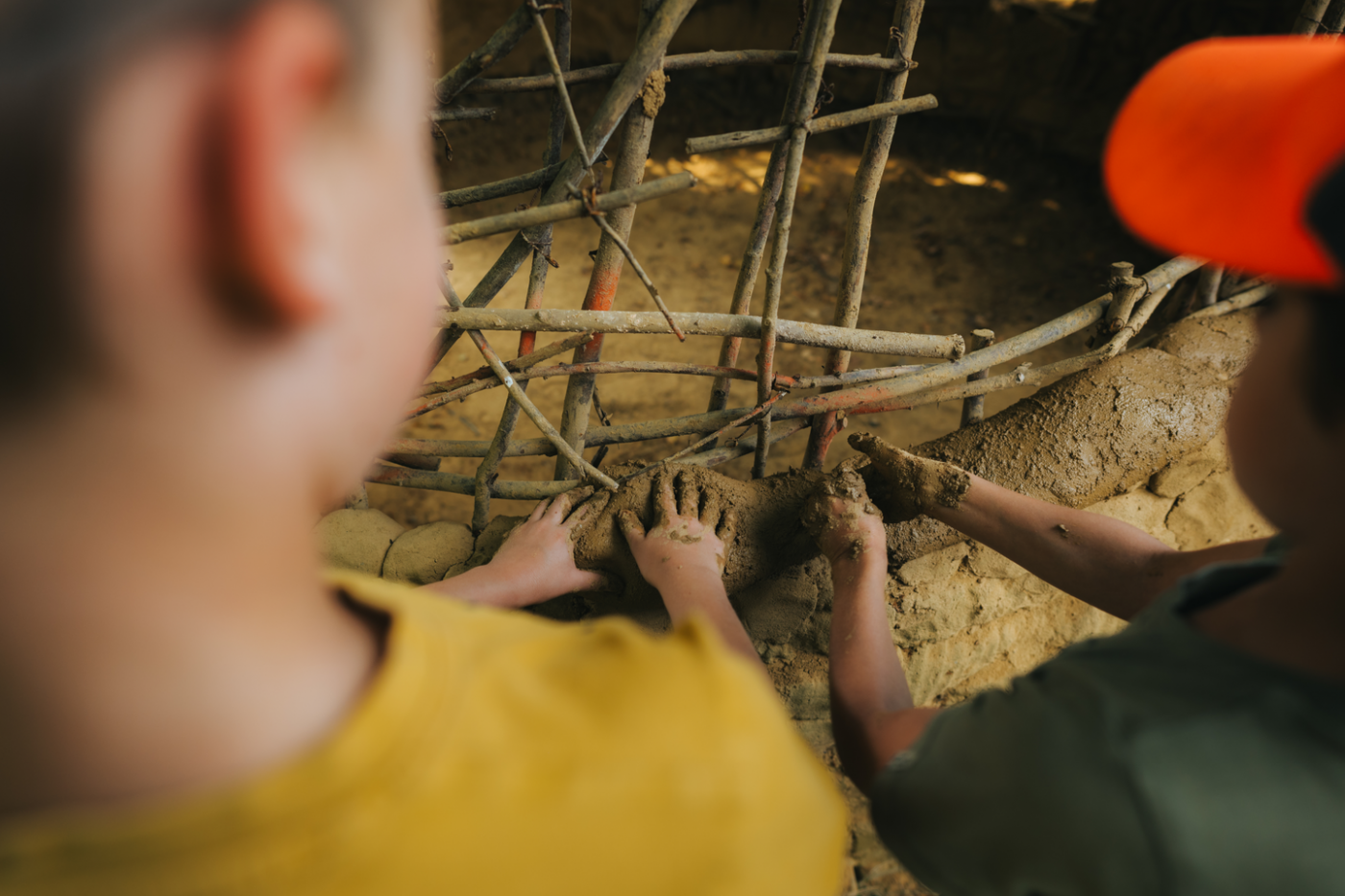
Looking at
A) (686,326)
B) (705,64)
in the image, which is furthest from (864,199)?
(686,326)

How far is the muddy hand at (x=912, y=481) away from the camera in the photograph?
1881 millimetres

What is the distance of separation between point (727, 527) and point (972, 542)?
2.66ft

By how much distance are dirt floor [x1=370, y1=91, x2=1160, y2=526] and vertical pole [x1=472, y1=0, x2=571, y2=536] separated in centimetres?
157

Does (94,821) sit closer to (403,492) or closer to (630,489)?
(630,489)

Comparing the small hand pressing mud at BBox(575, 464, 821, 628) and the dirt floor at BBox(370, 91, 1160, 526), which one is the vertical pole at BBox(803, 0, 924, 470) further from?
the dirt floor at BBox(370, 91, 1160, 526)

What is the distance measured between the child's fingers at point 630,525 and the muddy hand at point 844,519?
425 mm

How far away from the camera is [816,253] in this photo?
6176 millimetres

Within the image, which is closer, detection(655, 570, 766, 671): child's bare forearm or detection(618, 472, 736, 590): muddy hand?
detection(655, 570, 766, 671): child's bare forearm

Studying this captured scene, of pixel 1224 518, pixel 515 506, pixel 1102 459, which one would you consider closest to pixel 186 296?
pixel 1102 459

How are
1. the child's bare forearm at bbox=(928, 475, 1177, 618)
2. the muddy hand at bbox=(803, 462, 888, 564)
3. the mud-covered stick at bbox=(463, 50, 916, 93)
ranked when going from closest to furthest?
the child's bare forearm at bbox=(928, 475, 1177, 618) → the muddy hand at bbox=(803, 462, 888, 564) → the mud-covered stick at bbox=(463, 50, 916, 93)

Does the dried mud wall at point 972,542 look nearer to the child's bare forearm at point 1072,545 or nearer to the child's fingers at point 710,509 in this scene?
the child's fingers at point 710,509

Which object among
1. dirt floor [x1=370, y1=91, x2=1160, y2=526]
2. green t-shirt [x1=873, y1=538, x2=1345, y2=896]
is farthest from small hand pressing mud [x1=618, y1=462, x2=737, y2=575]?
dirt floor [x1=370, y1=91, x2=1160, y2=526]

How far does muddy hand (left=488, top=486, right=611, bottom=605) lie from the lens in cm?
197

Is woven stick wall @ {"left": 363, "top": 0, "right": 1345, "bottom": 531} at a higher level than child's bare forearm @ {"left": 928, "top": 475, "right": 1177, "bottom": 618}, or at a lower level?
higher
